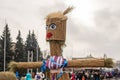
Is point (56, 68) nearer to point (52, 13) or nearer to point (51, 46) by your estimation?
point (51, 46)

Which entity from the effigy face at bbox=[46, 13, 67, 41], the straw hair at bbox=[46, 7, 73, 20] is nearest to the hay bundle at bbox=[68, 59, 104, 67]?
the effigy face at bbox=[46, 13, 67, 41]

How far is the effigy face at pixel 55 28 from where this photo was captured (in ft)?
50.2

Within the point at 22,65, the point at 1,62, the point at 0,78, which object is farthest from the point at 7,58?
the point at 0,78

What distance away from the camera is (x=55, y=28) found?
50.4 ft

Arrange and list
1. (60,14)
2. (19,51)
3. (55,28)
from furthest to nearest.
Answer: (19,51), (60,14), (55,28)

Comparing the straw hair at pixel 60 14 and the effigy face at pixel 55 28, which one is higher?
the straw hair at pixel 60 14

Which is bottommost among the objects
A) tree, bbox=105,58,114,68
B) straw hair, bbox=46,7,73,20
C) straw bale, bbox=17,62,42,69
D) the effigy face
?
straw bale, bbox=17,62,42,69

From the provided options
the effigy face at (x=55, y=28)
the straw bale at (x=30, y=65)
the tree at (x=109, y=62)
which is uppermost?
the effigy face at (x=55, y=28)

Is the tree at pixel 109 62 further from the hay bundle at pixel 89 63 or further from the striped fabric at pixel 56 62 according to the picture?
the striped fabric at pixel 56 62

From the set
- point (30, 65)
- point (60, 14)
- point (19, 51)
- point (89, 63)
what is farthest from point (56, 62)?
point (19, 51)

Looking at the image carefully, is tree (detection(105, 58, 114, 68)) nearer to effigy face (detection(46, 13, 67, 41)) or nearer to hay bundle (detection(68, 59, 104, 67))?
hay bundle (detection(68, 59, 104, 67))

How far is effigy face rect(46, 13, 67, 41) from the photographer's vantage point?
50.2 feet

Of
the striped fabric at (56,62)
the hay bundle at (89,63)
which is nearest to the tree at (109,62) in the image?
the hay bundle at (89,63)

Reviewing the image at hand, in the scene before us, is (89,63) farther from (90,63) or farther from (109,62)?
(109,62)
